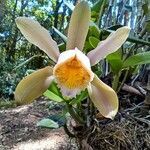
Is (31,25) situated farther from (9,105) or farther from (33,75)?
(9,105)

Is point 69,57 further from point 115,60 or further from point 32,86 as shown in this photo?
point 115,60

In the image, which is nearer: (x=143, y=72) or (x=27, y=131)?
(x=143, y=72)

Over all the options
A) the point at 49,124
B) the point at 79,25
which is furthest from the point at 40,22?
the point at 79,25

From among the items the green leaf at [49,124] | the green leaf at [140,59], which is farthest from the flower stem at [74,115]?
the green leaf at [140,59]

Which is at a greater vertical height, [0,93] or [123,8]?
[123,8]

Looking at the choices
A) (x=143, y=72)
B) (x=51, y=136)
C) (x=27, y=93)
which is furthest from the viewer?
(x=51, y=136)

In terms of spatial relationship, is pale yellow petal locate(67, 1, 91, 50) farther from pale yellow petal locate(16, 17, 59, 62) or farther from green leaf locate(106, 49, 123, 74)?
green leaf locate(106, 49, 123, 74)

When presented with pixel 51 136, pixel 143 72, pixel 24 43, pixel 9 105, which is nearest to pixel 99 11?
pixel 143 72
